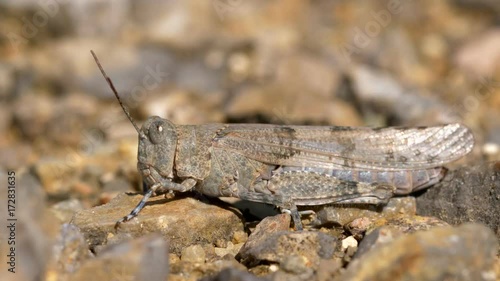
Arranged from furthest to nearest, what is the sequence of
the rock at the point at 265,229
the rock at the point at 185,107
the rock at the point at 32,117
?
the rock at the point at 32,117 < the rock at the point at 185,107 < the rock at the point at 265,229

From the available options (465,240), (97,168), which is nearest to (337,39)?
(97,168)

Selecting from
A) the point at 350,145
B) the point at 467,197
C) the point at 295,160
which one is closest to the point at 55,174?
the point at 295,160

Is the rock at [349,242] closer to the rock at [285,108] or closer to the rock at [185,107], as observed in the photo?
the rock at [285,108]

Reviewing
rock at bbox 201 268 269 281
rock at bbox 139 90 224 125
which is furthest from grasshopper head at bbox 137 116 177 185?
rock at bbox 139 90 224 125

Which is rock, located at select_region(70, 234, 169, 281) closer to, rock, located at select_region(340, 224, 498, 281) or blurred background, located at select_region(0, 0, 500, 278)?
rock, located at select_region(340, 224, 498, 281)

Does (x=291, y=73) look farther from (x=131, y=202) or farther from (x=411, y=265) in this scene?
(x=411, y=265)

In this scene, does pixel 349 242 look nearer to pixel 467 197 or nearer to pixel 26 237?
pixel 467 197

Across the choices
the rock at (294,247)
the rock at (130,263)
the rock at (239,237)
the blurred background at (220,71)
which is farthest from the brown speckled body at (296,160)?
the blurred background at (220,71)

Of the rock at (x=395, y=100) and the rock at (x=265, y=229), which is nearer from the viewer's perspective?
the rock at (x=265, y=229)
